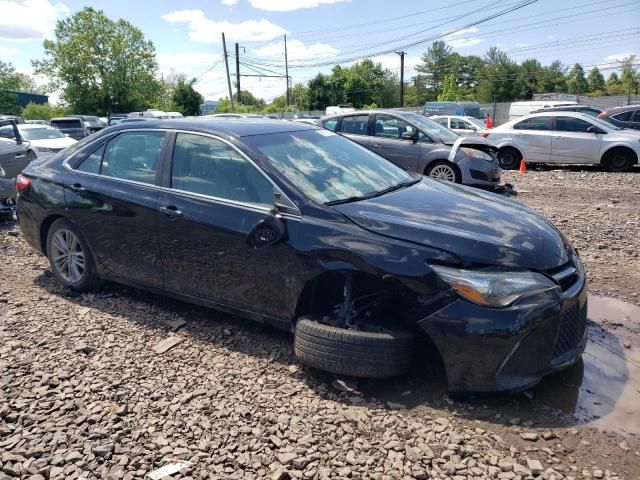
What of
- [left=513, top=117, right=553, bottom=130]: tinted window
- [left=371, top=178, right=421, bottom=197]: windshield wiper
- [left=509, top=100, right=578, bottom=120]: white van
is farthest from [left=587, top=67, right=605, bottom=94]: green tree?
[left=371, top=178, right=421, bottom=197]: windshield wiper

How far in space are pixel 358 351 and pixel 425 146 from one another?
7856 millimetres

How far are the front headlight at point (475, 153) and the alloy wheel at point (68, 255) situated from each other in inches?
294

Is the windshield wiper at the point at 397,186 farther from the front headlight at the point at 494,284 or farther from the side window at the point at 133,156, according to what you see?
the side window at the point at 133,156

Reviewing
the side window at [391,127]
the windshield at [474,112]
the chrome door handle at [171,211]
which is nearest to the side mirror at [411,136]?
the side window at [391,127]

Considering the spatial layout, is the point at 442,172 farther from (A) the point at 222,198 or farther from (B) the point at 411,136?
(A) the point at 222,198

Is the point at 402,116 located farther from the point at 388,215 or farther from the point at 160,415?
A: the point at 160,415

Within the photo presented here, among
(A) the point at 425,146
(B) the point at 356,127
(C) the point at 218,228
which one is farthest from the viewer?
(B) the point at 356,127

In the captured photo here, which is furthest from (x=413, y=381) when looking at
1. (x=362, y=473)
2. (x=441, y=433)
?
(x=362, y=473)

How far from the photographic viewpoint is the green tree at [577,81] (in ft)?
293

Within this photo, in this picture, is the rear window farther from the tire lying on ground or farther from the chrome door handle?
the tire lying on ground

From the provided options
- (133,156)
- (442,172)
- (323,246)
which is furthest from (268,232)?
(442,172)

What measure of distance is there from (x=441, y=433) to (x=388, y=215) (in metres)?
1.32

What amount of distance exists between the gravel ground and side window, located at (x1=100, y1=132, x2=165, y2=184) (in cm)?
118

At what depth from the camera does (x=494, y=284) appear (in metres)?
2.93
